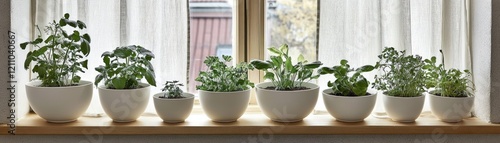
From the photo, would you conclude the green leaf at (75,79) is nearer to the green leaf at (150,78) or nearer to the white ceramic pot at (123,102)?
the white ceramic pot at (123,102)

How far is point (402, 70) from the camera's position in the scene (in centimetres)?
232

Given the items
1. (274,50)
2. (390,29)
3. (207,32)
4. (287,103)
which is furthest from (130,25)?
(390,29)

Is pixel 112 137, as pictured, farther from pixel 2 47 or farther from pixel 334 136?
pixel 334 136

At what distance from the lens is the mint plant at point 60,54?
7.32 ft

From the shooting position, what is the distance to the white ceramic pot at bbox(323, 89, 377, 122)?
230cm

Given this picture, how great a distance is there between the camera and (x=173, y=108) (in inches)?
90.0

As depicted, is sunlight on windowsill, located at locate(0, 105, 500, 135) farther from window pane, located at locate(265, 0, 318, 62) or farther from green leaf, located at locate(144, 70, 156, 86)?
window pane, located at locate(265, 0, 318, 62)

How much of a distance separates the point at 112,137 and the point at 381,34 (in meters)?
1.20

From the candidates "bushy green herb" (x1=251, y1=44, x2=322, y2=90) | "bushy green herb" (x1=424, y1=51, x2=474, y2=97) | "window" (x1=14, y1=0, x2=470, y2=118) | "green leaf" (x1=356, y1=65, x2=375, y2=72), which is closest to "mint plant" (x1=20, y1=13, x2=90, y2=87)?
"window" (x1=14, y1=0, x2=470, y2=118)

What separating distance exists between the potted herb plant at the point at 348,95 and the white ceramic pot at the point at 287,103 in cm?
8

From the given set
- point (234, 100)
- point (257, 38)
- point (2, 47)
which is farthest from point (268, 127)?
point (2, 47)

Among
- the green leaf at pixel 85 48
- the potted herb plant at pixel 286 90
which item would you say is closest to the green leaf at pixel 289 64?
the potted herb plant at pixel 286 90

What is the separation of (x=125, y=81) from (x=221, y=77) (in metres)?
0.38

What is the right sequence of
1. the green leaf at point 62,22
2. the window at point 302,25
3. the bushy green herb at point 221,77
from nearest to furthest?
the green leaf at point 62,22
the bushy green herb at point 221,77
the window at point 302,25
